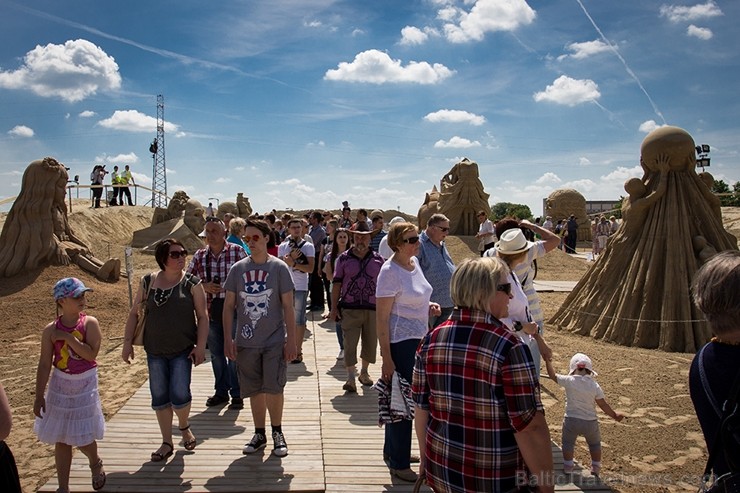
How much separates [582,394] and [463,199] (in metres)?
18.0

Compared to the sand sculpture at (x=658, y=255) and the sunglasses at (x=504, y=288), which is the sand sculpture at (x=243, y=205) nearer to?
the sand sculpture at (x=658, y=255)

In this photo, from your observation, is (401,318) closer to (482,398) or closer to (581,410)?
Answer: (581,410)

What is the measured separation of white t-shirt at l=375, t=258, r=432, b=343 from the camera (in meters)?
3.84

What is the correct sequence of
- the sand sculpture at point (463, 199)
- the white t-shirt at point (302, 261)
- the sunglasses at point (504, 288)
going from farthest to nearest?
the sand sculpture at point (463, 199), the white t-shirt at point (302, 261), the sunglasses at point (504, 288)

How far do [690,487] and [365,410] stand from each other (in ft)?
9.08

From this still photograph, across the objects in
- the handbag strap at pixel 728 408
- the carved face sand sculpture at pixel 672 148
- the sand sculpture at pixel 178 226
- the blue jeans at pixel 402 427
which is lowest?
the blue jeans at pixel 402 427

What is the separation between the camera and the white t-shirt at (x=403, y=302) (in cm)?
384

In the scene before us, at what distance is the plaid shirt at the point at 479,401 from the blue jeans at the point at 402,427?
139 cm

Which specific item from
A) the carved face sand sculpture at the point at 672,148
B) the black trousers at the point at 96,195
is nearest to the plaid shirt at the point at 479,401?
the carved face sand sculpture at the point at 672,148

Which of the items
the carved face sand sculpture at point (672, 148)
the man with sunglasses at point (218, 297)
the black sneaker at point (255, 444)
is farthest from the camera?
the carved face sand sculpture at point (672, 148)

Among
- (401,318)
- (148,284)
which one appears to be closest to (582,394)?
(401,318)

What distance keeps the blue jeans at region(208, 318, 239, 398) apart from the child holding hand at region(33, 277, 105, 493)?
170cm

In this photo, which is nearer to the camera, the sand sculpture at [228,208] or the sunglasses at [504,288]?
the sunglasses at [504,288]

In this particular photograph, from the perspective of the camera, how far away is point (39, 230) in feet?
39.4
